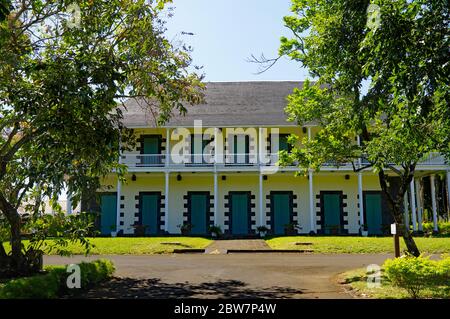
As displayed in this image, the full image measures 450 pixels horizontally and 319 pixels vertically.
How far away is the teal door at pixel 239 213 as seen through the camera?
2572 cm

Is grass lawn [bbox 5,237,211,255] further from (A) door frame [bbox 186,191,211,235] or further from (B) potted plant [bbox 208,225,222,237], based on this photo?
(A) door frame [bbox 186,191,211,235]

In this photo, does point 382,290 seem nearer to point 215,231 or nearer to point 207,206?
point 215,231

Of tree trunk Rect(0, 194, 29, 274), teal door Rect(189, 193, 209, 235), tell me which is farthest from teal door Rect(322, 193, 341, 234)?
tree trunk Rect(0, 194, 29, 274)

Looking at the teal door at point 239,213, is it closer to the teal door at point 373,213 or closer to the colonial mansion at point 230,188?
the colonial mansion at point 230,188

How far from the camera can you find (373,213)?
25.8 m

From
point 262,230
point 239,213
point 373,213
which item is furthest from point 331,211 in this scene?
point 239,213

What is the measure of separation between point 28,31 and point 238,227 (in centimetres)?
1799

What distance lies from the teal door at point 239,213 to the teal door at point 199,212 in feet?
4.73

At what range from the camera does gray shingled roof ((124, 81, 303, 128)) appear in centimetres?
2539

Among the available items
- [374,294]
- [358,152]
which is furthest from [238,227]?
[374,294]

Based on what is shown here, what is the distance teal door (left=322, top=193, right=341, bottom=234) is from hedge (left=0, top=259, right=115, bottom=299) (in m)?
16.8

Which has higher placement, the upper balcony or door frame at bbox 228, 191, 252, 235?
the upper balcony

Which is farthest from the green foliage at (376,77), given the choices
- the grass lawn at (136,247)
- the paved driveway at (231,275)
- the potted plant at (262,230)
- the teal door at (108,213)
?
the teal door at (108,213)
